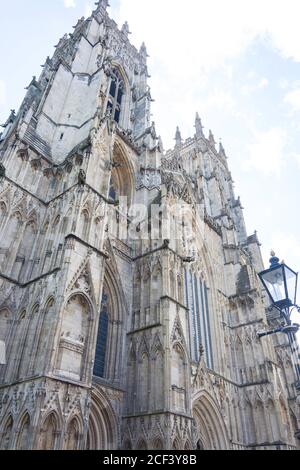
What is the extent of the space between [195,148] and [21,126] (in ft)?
87.8

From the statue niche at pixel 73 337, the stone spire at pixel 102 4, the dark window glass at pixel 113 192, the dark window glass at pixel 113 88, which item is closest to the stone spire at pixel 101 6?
the stone spire at pixel 102 4

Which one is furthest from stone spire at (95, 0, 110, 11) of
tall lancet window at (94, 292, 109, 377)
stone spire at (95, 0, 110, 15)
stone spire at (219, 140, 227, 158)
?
tall lancet window at (94, 292, 109, 377)

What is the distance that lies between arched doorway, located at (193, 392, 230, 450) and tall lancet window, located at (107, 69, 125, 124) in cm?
1857

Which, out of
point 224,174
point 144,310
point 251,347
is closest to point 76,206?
point 144,310

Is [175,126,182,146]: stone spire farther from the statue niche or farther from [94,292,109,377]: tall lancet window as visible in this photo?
the statue niche

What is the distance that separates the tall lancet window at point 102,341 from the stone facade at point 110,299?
4 cm

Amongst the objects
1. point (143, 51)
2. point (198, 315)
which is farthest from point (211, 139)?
point (198, 315)

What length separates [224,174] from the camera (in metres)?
42.4

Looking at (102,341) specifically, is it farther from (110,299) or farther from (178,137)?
(178,137)

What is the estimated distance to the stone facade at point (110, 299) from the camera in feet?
32.0

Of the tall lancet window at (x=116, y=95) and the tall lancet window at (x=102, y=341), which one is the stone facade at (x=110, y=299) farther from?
the tall lancet window at (x=116, y=95)

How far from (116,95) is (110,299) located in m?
17.1

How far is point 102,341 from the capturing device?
45.7 ft
